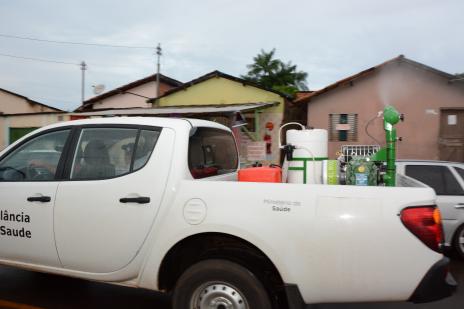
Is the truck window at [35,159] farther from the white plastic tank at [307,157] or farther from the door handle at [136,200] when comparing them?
the white plastic tank at [307,157]

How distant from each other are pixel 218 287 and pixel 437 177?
4806 mm

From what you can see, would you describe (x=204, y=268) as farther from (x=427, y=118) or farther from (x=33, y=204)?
(x=427, y=118)

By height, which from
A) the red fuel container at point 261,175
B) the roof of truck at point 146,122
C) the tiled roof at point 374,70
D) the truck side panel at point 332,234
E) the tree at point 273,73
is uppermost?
the tree at point 273,73

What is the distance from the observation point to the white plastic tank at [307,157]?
11.8ft

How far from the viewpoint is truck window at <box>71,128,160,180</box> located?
3.42 meters

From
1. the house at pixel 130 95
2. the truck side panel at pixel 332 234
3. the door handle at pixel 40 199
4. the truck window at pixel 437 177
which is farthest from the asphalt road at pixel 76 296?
the house at pixel 130 95

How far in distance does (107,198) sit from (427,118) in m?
14.5

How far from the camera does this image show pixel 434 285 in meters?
2.70

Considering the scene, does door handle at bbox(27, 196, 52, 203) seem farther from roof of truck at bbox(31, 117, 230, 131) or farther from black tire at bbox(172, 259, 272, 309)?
black tire at bbox(172, 259, 272, 309)

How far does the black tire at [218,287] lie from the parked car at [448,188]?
437cm

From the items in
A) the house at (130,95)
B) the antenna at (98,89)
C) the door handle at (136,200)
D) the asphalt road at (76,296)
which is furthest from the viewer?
the house at (130,95)

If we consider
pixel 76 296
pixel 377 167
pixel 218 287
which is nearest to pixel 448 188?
pixel 377 167

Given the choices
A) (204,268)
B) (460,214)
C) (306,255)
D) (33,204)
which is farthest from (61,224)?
(460,214)

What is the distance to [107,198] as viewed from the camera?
10.9 ft
